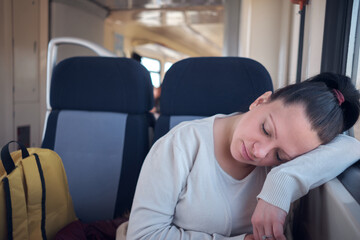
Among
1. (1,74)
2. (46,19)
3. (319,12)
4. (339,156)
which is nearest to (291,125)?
(339,156)

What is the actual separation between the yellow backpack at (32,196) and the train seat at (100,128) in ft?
1.30

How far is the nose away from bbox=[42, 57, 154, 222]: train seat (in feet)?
2.41

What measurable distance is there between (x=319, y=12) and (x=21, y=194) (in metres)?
1.42

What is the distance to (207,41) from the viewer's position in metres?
7.38

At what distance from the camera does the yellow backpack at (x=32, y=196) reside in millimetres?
814

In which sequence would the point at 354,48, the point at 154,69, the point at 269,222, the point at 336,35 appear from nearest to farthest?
the point at 269,222
the point at 354,48
the point at 336,35
the point at 154,69

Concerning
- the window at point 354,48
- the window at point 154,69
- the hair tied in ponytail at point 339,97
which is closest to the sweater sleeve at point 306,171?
the hair tied in ponytail at point 339,97

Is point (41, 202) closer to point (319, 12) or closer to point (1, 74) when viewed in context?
point (319, 12)

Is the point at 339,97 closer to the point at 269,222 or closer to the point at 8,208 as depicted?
the point at 269,222

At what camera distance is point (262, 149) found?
0.75 meters

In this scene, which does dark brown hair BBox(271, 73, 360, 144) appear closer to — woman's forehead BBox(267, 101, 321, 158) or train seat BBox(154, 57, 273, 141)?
woman's forehead BBox(267, 101, 321, 158)

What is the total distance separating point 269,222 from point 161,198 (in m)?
0.27

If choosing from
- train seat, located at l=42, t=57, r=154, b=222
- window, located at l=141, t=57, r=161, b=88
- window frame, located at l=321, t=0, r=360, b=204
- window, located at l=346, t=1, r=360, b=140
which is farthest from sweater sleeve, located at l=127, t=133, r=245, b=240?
window, located at l=141, t=57, r=161, b=88

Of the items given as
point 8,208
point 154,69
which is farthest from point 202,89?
point 154,69
